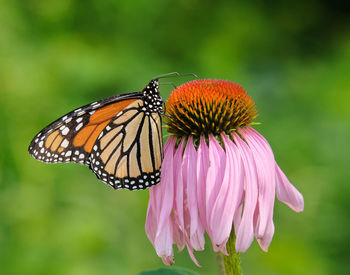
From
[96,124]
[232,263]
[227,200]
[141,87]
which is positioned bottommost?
[232,263]

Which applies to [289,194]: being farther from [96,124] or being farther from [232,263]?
[96,124]

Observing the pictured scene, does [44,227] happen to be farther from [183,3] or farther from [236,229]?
[183,3]

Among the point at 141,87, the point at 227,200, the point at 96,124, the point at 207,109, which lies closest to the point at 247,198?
the point at 227,200

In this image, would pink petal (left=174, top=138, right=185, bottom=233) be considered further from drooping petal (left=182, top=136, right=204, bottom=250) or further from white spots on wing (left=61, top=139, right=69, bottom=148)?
white spots on wing (left=61, top=139, right=69, bottom=148)

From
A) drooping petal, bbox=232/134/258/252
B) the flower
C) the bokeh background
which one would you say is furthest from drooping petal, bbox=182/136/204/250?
the bokeh background

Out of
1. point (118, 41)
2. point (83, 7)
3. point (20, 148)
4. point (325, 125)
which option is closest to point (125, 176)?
point (20, 148)

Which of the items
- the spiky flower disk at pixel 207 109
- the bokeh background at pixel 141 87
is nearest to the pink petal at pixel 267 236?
the spiky flower disk at pixel 207 109

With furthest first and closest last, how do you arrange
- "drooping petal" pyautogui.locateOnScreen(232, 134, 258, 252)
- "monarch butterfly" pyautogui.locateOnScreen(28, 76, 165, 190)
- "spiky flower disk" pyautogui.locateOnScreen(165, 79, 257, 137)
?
"monarch butterfly" pyautogui.locateOnScreen(28, 76, 165, 190) → "spiky flower disk" pyautogui.locateOnScreen(165, 79, 257, 137) → "drooping petal" pyautogui.locateOnScreen(232, 134, 258, 252)
